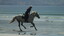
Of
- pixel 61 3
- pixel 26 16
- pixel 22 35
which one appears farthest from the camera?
pixel 61 3

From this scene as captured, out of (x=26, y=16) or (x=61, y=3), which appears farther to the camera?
(x=61, y=3)

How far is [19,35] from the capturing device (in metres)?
21.1

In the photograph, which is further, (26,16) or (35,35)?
(26,16)

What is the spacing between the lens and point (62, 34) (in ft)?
71.9

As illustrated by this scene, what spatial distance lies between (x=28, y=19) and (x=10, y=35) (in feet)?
10.9

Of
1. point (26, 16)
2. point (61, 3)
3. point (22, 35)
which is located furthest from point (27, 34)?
point (61, 3)

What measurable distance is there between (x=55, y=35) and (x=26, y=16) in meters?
3.25

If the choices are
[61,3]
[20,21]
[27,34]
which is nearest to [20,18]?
[20,21]

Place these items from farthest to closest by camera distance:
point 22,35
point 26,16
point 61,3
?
point 61,3 < point 26,16 < point 22,35

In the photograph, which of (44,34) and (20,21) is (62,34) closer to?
→ (44,34)

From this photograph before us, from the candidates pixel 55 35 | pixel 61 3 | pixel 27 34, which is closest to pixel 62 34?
pixel 55 35

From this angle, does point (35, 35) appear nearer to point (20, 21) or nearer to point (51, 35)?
point (51, 35)

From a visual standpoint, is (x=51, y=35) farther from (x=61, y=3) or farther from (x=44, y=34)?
(x=61, y=3)

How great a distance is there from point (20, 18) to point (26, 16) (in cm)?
71
